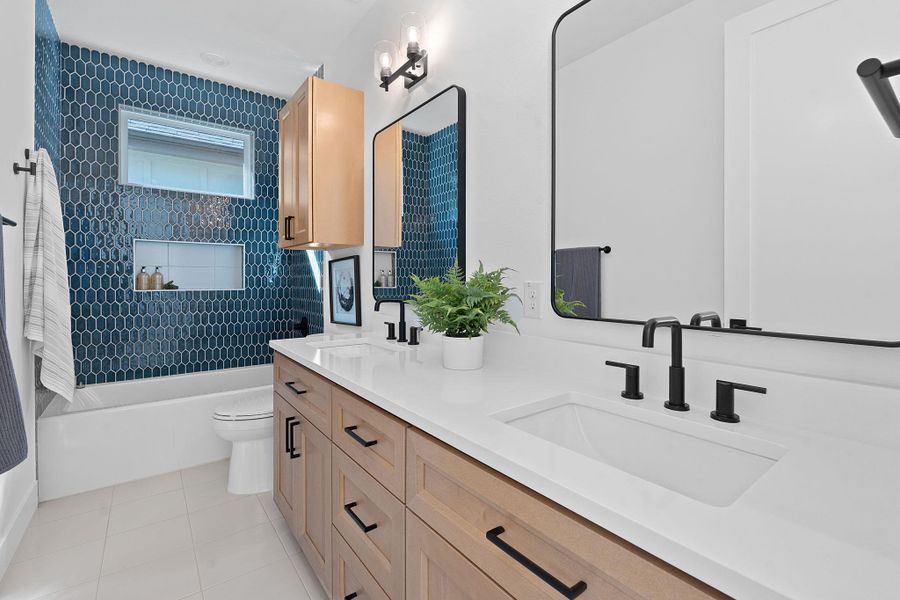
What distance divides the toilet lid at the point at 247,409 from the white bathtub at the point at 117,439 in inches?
13.1

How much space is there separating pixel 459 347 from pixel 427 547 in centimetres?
63

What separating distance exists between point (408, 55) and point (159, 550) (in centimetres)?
246

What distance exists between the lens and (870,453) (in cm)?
73

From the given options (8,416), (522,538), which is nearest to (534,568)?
(522,538)

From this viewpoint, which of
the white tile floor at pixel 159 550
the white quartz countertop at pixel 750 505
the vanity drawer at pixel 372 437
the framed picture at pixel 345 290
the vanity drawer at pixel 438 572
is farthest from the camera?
the framed picture at pixel 345 290

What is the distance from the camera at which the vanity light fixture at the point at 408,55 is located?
1.94 meters

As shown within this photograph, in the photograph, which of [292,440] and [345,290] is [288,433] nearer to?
[292,440]

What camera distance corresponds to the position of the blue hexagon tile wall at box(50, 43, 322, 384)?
302 centimetres

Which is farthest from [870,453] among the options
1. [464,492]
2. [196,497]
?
[196,497]

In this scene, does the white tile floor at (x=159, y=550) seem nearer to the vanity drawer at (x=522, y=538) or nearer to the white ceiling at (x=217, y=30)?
the vanity drawer at (x=522, y=538)

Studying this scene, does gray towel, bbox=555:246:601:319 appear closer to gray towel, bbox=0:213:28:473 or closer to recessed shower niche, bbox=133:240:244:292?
gray towel, bbox=0:213:28:473

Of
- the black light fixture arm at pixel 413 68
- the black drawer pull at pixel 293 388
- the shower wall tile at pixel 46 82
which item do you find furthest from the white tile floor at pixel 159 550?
the black light fixture arm at pixel 413 68

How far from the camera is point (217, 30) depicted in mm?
2664

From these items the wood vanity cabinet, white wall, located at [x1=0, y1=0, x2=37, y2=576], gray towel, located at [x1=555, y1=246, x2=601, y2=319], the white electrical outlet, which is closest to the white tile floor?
white wall, located at [x1=0, y1=0, x2=37, y2=576]
